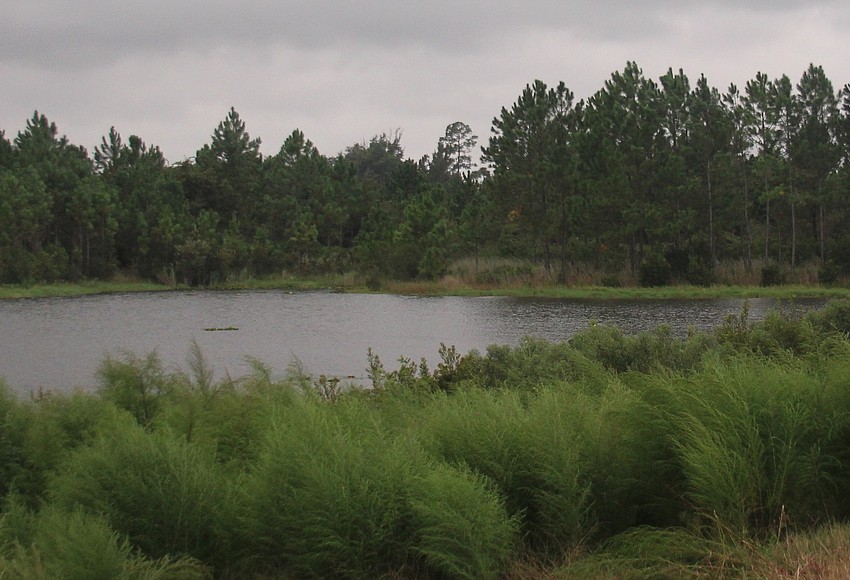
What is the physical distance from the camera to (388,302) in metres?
42.0

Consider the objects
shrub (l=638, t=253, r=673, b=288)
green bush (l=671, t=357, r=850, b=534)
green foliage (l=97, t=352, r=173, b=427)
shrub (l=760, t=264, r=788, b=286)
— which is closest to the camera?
green bush (l=671, t=357, r=850, b=534)

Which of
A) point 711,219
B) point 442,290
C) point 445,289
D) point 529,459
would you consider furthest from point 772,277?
point 529,459

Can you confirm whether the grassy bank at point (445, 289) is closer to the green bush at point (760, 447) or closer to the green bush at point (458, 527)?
the green bush at point (760, 447)

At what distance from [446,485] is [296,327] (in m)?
23.3

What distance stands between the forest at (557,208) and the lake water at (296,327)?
8.38 m

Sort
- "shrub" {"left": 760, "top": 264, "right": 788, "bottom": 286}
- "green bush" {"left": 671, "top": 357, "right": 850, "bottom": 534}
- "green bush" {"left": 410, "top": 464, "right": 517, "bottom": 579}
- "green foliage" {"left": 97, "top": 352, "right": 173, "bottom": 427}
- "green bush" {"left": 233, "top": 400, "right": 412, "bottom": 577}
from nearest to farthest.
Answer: "green bush" {"left": 410, "top": 464, "right": 517, "bottom": 579} → "green bush" {"left": 233, "top": 400, "right": 412, "bottom": 577} → "green bush" {"left": 671, "top": 357, "right": 850, "bottom": 534} → "green foliage" {"left": 97, "top": 352, "right": 173, "bottom": 427} → "shrub" {"left": 760, "top": 264, "right": 788, "bottom": 286}

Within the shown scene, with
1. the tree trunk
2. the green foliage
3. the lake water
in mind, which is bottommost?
the lake water

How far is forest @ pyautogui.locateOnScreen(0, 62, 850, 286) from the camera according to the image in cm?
4478

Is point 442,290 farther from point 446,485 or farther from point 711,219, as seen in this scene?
point 446,485

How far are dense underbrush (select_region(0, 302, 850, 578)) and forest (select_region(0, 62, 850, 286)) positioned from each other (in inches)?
1567

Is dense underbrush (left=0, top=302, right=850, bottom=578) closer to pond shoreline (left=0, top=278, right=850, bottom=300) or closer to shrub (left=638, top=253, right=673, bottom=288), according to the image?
pond shoreline (left=0, top=278, right=850, bottom=300)

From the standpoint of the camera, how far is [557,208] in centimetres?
4950

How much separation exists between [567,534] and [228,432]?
2.82 meters

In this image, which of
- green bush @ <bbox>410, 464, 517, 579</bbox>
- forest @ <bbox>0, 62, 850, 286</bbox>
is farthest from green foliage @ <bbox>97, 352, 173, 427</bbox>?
forest @ <bbox>0, 62, 850, 286</bbox>
